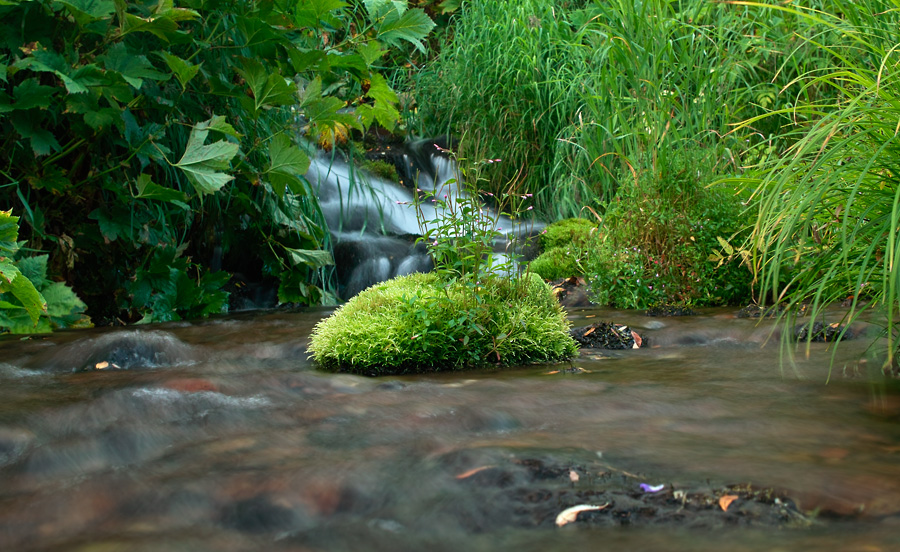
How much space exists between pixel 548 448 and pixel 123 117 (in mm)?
3968

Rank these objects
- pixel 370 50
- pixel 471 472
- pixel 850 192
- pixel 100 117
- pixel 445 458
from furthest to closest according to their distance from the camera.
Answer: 1. pixel 370 50
2. pixel 100 117
3. pixel 850 192
4. pixel 445 458
5. pixel 471 472

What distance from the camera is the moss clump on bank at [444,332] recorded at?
11.1 ft

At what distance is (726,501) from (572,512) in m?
0.34

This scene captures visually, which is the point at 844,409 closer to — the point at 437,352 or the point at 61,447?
the point at 437,352

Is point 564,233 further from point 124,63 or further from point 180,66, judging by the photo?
point 124,63

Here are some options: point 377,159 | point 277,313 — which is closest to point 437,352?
point 277,313

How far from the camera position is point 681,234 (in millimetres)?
5488

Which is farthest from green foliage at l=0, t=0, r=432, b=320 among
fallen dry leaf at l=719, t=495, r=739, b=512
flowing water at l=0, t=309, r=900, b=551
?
fallen dry leaf at l=719, t=495, r=739, b=512

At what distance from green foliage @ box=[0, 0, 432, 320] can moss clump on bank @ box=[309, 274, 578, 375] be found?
1.41 m

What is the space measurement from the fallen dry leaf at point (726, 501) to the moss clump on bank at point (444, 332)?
1799 millimetres

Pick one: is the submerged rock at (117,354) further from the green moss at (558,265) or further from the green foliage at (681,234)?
the green moss at (558,265)

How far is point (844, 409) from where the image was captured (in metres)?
2.41

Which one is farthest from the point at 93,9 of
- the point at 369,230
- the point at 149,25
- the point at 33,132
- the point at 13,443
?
the point at 369,230

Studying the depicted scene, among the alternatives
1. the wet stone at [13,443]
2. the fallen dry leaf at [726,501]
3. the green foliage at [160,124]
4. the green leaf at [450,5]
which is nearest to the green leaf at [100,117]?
the green foliage at [160,124]
